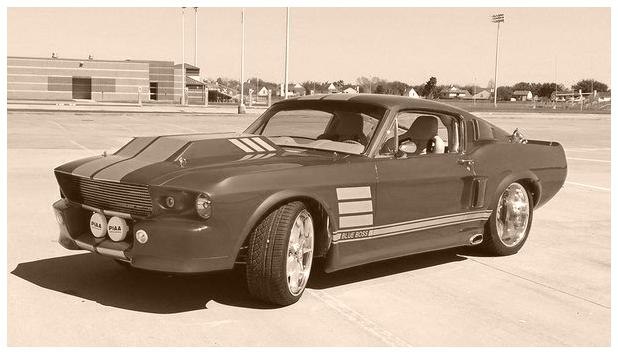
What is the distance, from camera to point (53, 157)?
49.1ft

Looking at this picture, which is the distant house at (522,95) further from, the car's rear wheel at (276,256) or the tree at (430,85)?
the car's rear wheel at (276,256)

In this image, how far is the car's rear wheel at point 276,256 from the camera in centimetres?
502

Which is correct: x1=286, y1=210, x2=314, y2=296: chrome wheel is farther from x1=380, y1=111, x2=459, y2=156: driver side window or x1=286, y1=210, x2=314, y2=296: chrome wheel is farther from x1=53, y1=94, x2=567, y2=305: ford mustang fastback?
Result: x1=380, y1=111, x2=459, y2=156: driver side window

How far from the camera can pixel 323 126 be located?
657 cm

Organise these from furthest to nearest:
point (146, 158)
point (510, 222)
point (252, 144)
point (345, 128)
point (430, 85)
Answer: point (430, 85), point (510, 222), point (345, 128), point (252, 144), point (146, 158)

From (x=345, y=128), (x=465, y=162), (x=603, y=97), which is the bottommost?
(x=465, y=162)

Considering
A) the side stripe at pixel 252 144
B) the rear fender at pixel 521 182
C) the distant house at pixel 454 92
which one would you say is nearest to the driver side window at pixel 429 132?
the rear fender at pixel 521 182

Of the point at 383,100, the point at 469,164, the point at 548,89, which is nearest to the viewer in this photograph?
the point at 383,100

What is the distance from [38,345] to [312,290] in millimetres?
2002

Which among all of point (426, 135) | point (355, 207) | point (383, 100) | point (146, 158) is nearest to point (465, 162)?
point (426, 135)

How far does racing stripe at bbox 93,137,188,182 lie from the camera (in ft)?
17.1

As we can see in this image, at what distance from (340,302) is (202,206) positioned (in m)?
1.22

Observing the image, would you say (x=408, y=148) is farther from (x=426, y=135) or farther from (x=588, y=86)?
(x=588, y=86)
